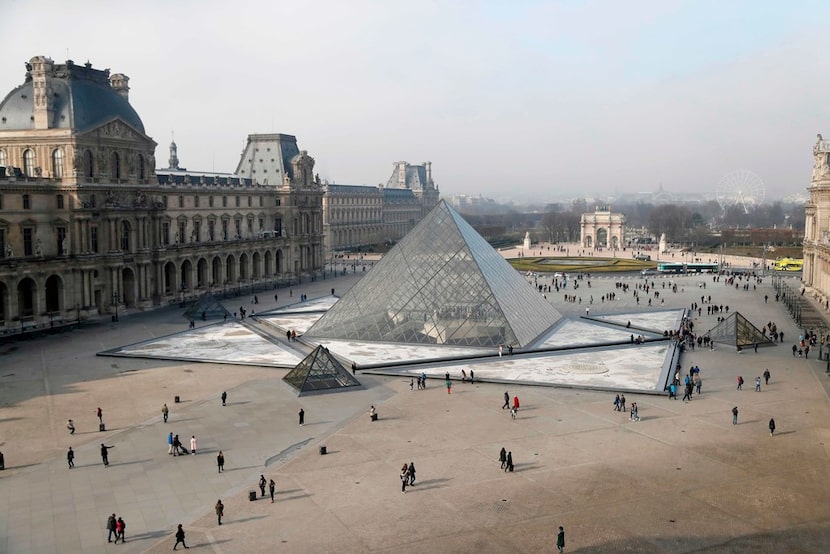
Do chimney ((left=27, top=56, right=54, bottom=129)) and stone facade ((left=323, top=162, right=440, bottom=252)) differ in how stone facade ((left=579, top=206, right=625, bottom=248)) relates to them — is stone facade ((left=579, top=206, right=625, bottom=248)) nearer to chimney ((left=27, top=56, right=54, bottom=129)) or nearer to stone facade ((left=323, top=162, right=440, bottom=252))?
stone facade ((left=323, top=162, right=440, bottom=252))

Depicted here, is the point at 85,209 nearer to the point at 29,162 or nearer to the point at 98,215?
the point at 98,215

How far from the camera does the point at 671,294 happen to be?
63.5m

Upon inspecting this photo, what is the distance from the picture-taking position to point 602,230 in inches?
4823

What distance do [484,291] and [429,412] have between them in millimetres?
13997

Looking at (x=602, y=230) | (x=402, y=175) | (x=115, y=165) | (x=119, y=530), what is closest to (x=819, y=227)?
(x=115, y=165)

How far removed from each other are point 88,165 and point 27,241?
21.4 ft

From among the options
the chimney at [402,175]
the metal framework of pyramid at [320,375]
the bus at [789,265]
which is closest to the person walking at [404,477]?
the metal framework of pyramid at [320,375]

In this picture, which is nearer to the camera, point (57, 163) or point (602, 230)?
point (57, 163)

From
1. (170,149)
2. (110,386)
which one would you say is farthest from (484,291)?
(170,149)

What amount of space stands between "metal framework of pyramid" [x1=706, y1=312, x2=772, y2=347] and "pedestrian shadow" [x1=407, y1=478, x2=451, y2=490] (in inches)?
955

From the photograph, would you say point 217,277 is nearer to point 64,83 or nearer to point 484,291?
point 64,83

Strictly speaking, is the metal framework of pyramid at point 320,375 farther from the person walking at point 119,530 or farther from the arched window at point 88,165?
the arched window at point 88,165

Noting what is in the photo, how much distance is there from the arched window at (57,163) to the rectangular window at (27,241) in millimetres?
4249

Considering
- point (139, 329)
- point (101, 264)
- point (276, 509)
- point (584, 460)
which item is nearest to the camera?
point (276, 509)
